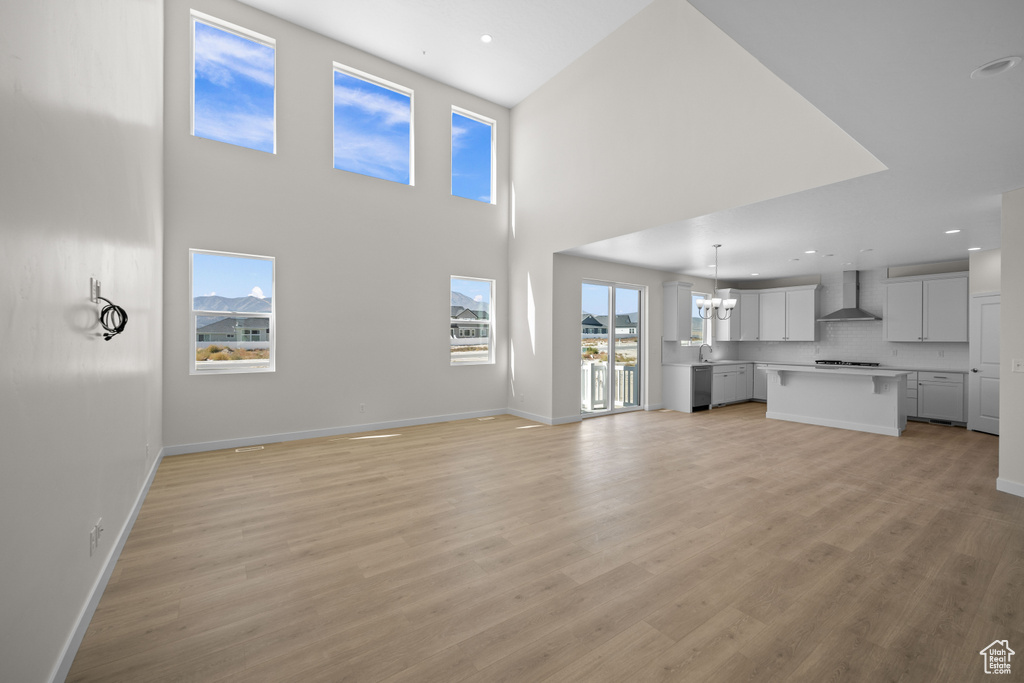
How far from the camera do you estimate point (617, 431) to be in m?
6.14

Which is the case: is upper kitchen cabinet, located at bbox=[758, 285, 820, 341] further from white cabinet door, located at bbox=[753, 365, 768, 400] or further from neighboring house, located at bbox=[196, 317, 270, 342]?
neighboring house, located at bbox=[196, 317, 270, 342]

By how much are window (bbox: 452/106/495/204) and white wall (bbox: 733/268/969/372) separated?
22.3ft

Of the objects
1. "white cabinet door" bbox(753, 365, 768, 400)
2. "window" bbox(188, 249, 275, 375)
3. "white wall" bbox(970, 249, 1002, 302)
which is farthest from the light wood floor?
"white cabinet door" bbox(753, 365, 768, 400)

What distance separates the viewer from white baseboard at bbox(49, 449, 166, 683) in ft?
5.35

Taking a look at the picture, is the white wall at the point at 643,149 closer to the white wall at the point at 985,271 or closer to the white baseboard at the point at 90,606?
the white wall at the point at 985,271

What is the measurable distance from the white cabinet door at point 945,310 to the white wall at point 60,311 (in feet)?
32.8

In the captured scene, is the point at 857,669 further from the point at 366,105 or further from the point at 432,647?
the point at 366,105

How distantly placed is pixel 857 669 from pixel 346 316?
18.6ft

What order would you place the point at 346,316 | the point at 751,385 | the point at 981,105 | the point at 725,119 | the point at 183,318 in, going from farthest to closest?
the point at 751,385 < the point at 346,316 < the point at 183,318 < the point at 725,119 < the point at 981,105

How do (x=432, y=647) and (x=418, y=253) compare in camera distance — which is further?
(x=418, y=253)

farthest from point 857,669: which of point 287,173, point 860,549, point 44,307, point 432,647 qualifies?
point 287,173

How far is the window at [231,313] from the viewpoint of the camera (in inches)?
194

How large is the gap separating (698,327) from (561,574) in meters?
7.53

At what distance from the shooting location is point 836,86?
227 centimetres
